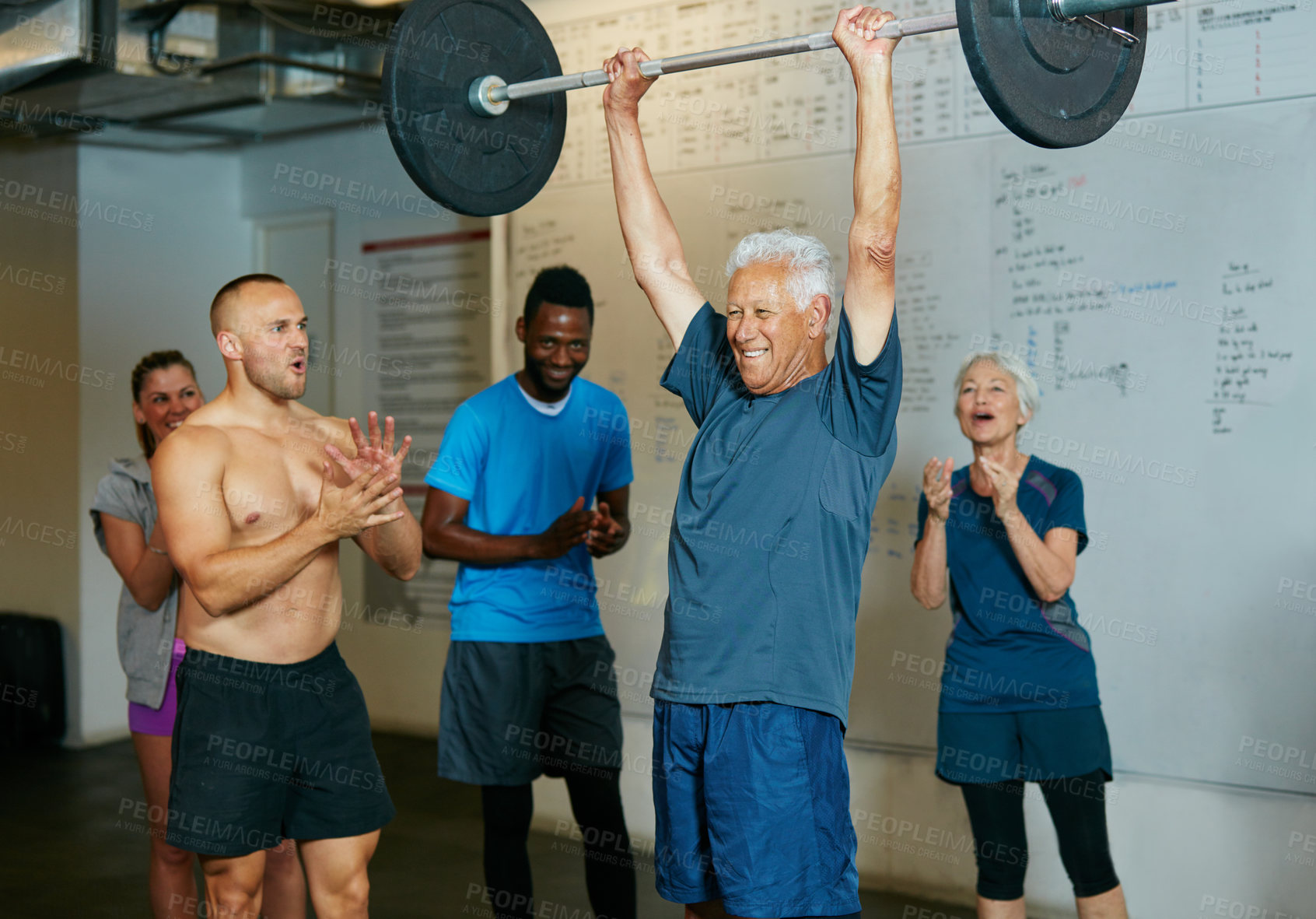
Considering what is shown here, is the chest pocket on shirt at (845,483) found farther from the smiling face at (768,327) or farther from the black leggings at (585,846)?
the black leggings at (585,846)

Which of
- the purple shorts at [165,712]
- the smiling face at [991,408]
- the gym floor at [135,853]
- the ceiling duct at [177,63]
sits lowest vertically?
the gym floor at [135,853]

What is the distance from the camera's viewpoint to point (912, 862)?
3.34 meters

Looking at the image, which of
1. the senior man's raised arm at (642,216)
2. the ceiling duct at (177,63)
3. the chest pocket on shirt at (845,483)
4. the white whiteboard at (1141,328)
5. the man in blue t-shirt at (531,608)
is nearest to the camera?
the chest pocket on shirt at (845,483)

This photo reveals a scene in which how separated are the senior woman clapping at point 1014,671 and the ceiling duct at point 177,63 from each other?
3.09 m

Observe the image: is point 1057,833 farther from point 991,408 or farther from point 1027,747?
point 991,408

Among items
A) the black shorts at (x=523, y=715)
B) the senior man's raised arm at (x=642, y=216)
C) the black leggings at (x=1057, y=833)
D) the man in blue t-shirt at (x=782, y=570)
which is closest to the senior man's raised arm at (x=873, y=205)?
the man in blue t-shirt at (x=782, y=570)

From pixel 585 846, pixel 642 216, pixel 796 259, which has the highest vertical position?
pixel 642 216

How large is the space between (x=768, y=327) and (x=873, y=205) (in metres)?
0.24

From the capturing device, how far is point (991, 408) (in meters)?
2.47

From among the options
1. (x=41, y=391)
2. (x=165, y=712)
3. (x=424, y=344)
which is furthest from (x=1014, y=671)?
(x=41, y=391)

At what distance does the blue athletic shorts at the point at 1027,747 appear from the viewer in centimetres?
232

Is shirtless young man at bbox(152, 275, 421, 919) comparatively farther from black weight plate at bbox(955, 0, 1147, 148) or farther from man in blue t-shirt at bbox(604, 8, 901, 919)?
black weight plate at bbox(955, 0, 1147, 148)

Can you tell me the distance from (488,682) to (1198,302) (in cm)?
199

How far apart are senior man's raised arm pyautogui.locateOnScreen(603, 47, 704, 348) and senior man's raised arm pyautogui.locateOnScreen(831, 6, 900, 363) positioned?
1.23ft
